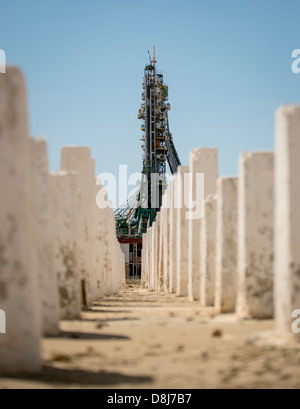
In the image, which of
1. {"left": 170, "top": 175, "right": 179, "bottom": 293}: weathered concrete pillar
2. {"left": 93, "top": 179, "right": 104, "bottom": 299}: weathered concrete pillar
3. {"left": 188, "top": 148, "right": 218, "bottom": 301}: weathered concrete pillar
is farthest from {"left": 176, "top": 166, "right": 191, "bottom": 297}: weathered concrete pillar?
{"left": 170, "top": 175, "right": 179, "bottom": 293}: weathered concrete pillar

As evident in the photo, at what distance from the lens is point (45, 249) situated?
768 cm

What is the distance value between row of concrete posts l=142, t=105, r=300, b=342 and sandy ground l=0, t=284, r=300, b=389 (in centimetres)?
55

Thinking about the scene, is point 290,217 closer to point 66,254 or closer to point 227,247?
point 227,247

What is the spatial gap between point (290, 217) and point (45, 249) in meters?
2.74

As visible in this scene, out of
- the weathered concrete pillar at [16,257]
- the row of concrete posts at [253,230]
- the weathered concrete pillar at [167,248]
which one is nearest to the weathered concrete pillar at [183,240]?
the row of concrete posts at [253,230]

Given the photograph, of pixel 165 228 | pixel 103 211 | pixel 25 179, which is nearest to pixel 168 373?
pixel 25 179

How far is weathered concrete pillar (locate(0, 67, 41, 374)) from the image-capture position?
539 cm

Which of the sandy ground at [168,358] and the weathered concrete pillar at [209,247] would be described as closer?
the sandy ground at [168,358]

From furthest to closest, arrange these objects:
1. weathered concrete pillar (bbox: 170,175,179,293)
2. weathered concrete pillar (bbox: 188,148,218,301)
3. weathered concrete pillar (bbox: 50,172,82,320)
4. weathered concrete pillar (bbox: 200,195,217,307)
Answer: weathered concrete pillar (bbox: 170,175,179,293), weathered concrete pillar (bbox: 188,148,218,301), weathered concrete pillar (bbox: 200,195,217,307), weathered concrete pillar (bbox: 50,172,82,320)

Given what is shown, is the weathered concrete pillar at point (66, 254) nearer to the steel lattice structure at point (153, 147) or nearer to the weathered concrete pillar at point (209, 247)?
the weathered concrete pillar at point (209, 247)

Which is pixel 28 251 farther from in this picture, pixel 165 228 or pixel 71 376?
pixel 165 228

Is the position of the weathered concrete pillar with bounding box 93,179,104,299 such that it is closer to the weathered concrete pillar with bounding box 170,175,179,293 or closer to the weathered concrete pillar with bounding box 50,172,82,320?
the weathered concrete pillar with bounding box 170,175,179,293

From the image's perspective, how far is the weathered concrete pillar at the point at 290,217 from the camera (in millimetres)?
6637

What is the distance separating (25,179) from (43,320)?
254cm
